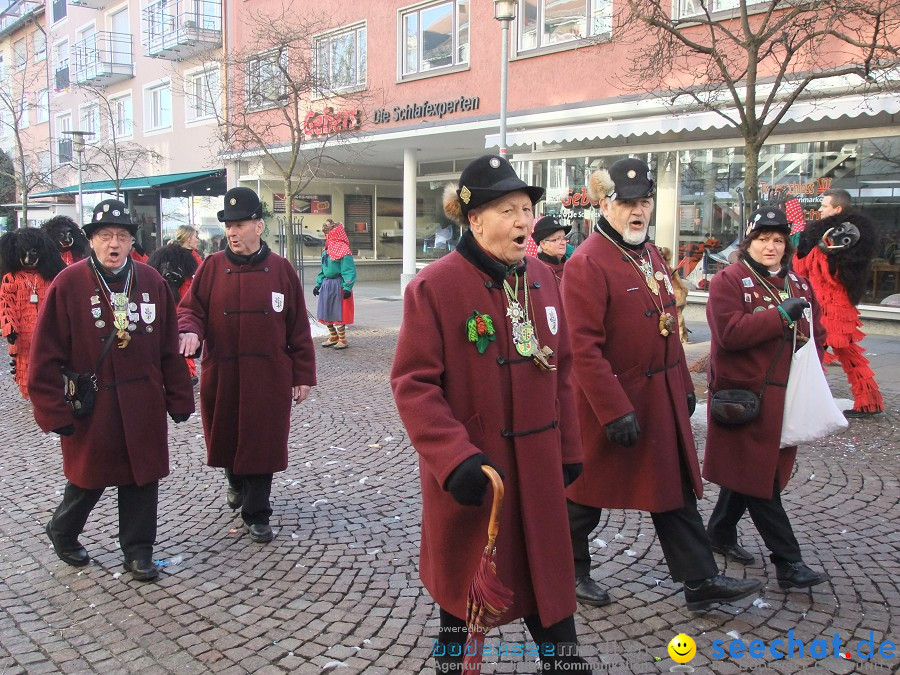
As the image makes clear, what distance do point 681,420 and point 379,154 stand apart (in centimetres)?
1900

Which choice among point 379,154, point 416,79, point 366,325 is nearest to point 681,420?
point 366,325

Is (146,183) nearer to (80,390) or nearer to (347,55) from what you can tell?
(347,55)

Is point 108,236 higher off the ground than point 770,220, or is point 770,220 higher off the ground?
point 770,220

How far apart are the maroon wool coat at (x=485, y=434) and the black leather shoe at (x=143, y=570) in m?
2.11

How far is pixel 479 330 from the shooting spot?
8.48ft

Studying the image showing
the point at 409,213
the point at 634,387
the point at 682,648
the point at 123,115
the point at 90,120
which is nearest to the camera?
the point at 682,648

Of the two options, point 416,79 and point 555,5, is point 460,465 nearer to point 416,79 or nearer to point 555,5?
point 555,5

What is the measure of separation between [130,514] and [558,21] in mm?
13721

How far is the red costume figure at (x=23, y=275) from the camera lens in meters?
7.89

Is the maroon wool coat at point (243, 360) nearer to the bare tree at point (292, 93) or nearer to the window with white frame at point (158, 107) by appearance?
the bare tree at point (292, 93)

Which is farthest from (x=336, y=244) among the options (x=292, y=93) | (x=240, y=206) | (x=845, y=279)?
(x=845, y=279)

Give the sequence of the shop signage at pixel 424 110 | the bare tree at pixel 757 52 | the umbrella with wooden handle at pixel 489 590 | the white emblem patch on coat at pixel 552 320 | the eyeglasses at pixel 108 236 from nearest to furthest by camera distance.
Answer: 1. the umbrella with wooden handle at pixel 489 590
2. the white emblem patch on coat at pixel 552 320
3. the eyeglasses at pixel 108 236
4. the bare tree at pixel 757 52
5. the shop signage at pixel 424 110

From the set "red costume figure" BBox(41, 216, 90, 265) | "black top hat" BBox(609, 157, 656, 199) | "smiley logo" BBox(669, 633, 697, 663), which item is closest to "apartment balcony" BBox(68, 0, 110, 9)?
"red costume figure" BBox(41, 216, 90, 265)

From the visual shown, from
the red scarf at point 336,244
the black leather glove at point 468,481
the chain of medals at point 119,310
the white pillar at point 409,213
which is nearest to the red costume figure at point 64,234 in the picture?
the red scarf at point 336,244
